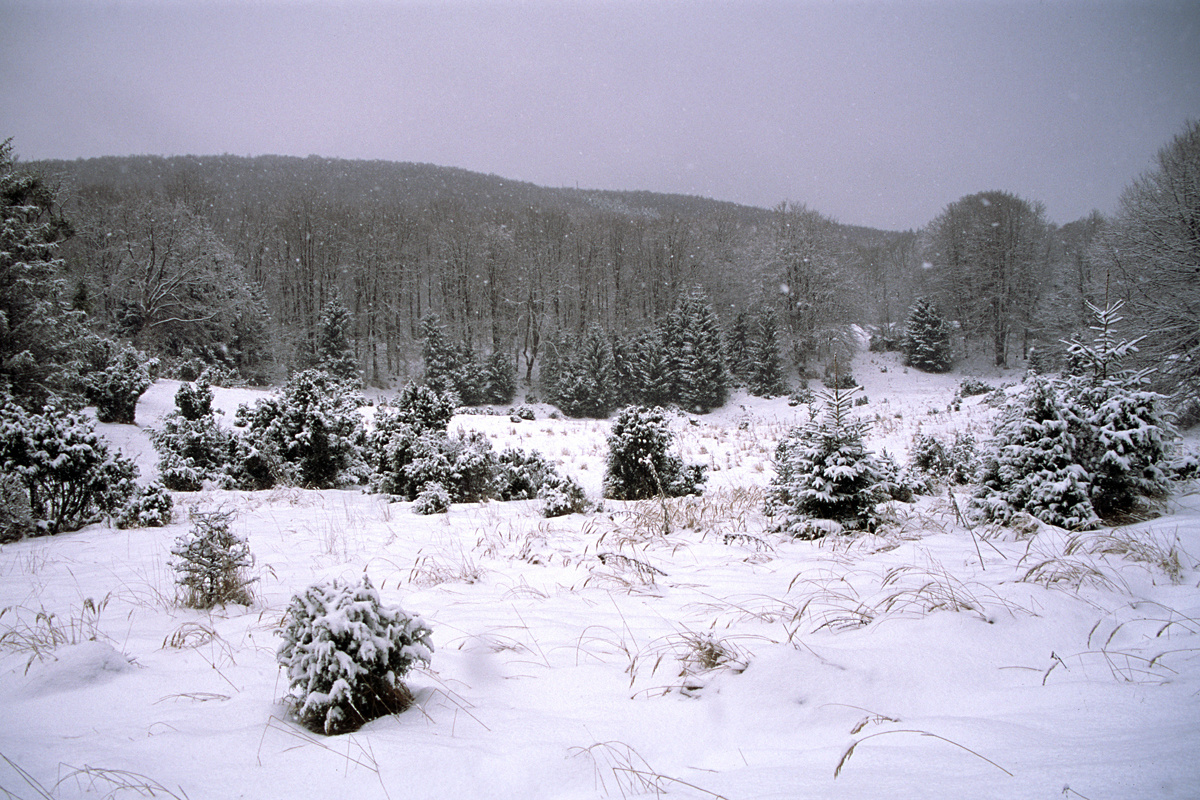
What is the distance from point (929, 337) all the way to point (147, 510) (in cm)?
4250

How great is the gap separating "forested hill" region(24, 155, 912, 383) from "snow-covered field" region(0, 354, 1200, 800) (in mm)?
33266

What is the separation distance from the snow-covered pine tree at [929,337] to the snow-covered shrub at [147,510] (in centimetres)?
4171

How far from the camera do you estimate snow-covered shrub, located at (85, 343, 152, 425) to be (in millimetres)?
13359

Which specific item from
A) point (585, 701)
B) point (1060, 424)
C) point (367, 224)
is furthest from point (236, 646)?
point (367, 224)

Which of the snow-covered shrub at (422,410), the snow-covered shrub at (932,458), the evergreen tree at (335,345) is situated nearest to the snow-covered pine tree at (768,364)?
the snow-covered shrub at (932,458)

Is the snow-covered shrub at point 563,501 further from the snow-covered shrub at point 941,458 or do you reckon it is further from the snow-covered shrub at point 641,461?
the snow-covered shrub at point 941,458

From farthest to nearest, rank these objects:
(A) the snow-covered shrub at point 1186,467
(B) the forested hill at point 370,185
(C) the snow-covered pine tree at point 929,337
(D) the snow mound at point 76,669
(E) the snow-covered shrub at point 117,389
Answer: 1. (B) the forested hill at point 370,185
2. (C) the snow-covered pine tree at point 929,337
3. (E) the snow-covered shrub at point 117,389
4. (A) the snow-covered shrub at point 1186,467
5. (D) the snow mound at point 76,669

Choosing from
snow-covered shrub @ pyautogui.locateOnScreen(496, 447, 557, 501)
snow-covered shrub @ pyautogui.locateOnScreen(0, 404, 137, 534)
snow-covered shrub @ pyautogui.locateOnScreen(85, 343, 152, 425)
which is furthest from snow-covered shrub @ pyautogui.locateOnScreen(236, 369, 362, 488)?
snow-covered shrub @ pyautogui.locateOnScreen(85, 343, 152, 425)

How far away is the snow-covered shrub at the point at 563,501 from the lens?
693 centimetres

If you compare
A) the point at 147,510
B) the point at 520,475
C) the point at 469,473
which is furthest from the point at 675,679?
the point at 520,475

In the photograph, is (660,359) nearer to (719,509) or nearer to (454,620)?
(719,509)

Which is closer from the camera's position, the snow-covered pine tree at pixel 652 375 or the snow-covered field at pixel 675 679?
the snow-covered field at pixel 675 679

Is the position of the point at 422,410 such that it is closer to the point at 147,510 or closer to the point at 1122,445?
the point at 147,510

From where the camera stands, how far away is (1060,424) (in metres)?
4.85
